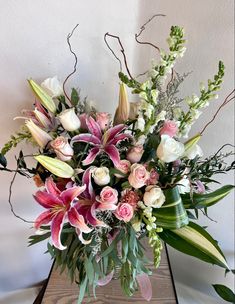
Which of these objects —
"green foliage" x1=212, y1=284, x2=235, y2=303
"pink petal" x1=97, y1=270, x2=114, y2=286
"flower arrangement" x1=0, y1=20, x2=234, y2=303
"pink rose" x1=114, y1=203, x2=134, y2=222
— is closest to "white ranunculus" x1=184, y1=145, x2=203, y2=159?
"flower arrangement" x1=0, y1=20, x2=234, y2=303

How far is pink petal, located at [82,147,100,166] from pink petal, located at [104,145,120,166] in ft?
0.08

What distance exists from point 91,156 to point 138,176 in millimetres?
119

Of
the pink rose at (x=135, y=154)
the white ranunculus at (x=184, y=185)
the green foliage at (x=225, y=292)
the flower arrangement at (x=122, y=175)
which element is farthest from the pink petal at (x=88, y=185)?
the green foliage at (x=225, y=292)

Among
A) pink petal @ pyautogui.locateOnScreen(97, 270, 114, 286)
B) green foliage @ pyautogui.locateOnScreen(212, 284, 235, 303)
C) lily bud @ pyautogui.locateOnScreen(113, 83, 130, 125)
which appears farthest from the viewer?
green foliage @ pyautogui.locateOnScreen(212, 284, 235, 303)

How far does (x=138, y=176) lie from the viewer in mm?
673

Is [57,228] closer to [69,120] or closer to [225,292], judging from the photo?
[69,120]

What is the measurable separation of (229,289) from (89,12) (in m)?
1.09

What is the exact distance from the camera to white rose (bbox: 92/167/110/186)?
0.68m

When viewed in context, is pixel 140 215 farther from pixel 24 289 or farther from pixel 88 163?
pixel 24 289

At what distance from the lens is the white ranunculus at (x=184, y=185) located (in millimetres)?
734

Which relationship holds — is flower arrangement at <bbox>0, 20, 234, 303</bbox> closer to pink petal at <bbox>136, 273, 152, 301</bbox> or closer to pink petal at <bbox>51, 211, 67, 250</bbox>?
pink petal at <bbox>51, 211, 67, 250</bbox>

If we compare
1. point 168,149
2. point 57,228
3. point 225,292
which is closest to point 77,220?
point 57,228

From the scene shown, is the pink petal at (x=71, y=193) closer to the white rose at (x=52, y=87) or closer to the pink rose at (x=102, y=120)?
the pink rose at (x=102, y=120)

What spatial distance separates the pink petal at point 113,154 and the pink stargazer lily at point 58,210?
9 cm
